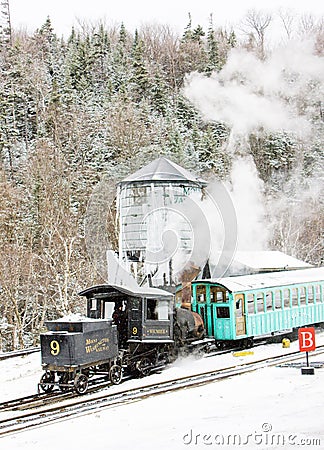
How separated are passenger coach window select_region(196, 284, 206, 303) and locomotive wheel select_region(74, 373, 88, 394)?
592 cm

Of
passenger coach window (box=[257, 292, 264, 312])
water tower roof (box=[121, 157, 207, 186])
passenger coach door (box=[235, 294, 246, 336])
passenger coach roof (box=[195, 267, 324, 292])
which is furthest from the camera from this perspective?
water tower roof (box=[121, 157, 207, 186])

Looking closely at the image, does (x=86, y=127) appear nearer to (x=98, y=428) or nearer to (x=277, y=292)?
(x=277, y=292)

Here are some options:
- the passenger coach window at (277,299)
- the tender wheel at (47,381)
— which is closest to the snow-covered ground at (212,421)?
the tender wheel at (47,381)

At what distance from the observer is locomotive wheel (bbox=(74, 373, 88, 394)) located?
41.4ft

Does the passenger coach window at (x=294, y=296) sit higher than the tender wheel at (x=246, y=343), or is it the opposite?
the passenger coach window at (x=294, y=296)

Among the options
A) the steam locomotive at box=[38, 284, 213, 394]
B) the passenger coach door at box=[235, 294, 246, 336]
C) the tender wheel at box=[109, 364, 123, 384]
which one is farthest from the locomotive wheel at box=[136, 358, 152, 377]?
the passenger coach door at box=[235, 294, 246, 336]

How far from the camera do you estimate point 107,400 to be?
11836 mm

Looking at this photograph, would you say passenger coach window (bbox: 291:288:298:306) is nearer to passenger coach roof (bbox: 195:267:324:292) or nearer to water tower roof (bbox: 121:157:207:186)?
passenger coach roof (bbox: 195:267:324:292)

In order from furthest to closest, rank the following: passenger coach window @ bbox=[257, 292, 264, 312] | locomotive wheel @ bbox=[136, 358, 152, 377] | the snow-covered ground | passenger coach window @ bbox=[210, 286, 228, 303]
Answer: passenger coach window @ bbox=[257, 292, 264, 312] → passenger coach window @ bbox=[210, 286, 228, 303] → locomotive wheel @ bbox=[136, 358, 152, 377] → the snow-covered ground

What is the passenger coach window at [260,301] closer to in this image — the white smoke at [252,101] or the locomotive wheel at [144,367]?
the locomotive wheel at [144,367]

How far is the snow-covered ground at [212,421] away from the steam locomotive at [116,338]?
2.49ft

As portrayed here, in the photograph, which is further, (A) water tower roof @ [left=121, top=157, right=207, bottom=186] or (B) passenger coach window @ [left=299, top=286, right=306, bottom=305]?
(A) water tower roof @ [left=121, top=157, right=207, bottom=186]

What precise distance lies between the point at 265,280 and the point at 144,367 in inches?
227

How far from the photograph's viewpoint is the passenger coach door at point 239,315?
56.4 feet
